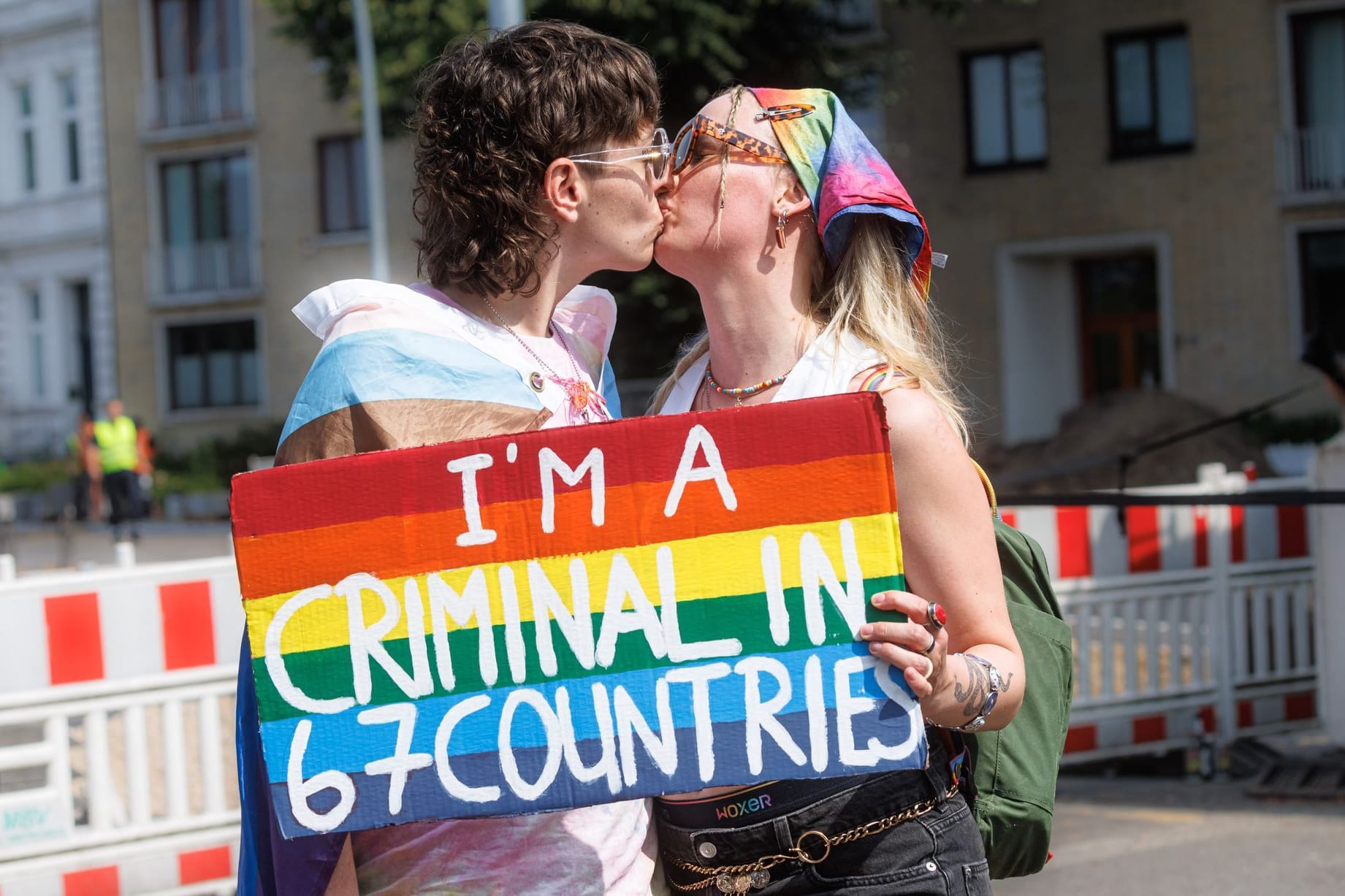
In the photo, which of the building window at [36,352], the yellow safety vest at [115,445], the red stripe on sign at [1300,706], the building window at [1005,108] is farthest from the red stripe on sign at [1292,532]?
the building window at [36,352]

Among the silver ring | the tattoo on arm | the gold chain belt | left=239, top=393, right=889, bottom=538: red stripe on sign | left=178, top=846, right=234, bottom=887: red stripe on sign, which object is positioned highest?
left=239, top=393, right=889, bottom=538: red stripe on sign

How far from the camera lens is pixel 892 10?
88.8 ft

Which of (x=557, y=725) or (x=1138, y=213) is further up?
(x=1138, y=213)

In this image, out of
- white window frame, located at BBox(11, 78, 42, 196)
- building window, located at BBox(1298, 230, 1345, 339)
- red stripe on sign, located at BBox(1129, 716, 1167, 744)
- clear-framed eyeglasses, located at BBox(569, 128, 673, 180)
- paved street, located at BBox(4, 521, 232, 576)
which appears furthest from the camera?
white window frame, located at BBox(11, 78, 42, 196)

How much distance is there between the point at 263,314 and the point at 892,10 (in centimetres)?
1547

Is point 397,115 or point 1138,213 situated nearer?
point 397,115

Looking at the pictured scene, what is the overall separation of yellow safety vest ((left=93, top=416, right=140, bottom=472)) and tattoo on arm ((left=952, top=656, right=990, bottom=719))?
2125 centimetres

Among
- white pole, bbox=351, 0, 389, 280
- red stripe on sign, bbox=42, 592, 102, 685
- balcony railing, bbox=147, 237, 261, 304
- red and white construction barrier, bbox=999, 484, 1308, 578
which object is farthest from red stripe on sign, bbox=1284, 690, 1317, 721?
balcony railing, bbox=147, 237, 261, 304

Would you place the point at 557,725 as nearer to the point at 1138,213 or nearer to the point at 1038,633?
Result: the point at 1038,633

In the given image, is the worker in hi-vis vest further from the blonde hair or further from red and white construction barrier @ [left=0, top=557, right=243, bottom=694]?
the blonde hair

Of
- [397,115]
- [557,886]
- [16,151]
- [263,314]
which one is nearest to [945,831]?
[557,886]

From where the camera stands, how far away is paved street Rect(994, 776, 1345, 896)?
16.7 feet

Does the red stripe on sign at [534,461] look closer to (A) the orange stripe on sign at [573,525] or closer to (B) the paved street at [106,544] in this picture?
(A) the orange stripe on sign at [573,525]

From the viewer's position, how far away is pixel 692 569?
1880 millimetres
